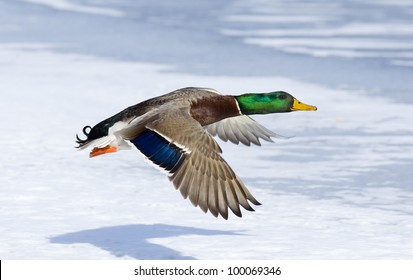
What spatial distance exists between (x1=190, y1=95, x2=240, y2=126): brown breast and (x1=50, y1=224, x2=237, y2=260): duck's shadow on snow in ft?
1.99

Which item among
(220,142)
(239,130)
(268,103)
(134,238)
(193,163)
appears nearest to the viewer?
(193,163)

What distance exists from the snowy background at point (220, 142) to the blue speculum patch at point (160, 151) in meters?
0.50

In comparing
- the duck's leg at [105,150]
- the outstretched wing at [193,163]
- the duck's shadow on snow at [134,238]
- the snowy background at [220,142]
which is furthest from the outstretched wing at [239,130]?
the outstretched wing at [193,163]

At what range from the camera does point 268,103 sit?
20.2 ft

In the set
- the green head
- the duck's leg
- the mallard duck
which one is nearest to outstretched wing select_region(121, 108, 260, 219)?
the mallard duck

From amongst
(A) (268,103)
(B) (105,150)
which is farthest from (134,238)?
(A) (268,103)

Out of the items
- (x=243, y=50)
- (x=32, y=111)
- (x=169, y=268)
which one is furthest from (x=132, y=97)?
(x=169, y=268)

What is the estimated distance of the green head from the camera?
6141mm

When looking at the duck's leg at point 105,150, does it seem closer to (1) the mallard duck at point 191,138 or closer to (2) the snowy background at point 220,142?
(1) the mallard duck at point 191,138

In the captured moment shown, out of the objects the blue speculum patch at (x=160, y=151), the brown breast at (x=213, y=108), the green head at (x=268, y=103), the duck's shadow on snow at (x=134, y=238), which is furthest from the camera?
the green head at (x=268, y=103)

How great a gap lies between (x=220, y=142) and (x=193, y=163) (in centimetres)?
337

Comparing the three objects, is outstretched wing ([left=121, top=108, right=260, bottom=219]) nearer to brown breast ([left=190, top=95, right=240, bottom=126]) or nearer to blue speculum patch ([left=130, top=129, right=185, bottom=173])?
blue speculum patch ([left=130, top=129, right=185, bottom=173])

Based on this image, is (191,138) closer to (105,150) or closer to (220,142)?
(105,150)

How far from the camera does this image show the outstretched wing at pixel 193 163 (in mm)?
4977
